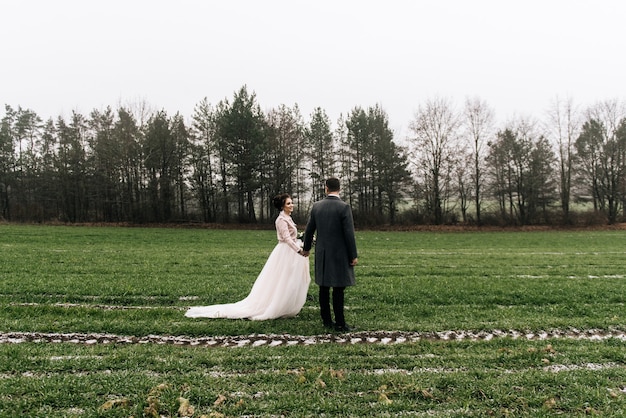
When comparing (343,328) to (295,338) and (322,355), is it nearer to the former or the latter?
(295,338)

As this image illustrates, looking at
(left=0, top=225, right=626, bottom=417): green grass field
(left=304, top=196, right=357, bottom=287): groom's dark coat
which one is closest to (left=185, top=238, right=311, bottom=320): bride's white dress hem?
(left=0, top=225, right=626, bottom=417): green grass field

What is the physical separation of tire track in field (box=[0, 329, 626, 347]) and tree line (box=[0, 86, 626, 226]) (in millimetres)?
39251

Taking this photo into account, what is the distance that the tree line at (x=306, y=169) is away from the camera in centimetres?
4716

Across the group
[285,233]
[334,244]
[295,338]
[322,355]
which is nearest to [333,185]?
[334,244]

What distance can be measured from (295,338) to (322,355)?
100 centimetres

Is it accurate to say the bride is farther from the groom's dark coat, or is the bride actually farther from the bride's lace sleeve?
the groom's dark coat

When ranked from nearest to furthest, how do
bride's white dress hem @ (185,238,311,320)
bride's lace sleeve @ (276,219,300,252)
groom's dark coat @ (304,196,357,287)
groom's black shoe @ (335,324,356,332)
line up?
groom's dark coat @ (304,196,357,287) < groom's black shoe @ (335,324,356,332) < bride's white dress hem @ (185,238,311,320) < bride's lace sleeve @ (276,219,300,252)

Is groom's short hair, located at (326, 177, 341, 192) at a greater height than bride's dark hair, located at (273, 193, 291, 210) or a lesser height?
greater

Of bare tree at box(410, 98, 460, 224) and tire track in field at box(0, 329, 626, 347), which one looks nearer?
tire track in field at box(0, 329, 626, 347)

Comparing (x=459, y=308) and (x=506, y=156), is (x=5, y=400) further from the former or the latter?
(x=506, y=156)

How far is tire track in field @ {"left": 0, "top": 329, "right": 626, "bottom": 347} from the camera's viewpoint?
614 cm

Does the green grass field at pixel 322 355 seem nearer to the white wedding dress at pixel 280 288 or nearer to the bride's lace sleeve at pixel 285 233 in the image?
the white wedding dress at pixel 280 288

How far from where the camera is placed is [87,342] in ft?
20.0

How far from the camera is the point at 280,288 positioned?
759 centimetres
